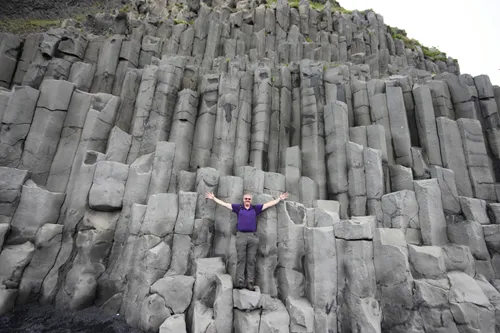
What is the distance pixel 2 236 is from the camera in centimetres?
682

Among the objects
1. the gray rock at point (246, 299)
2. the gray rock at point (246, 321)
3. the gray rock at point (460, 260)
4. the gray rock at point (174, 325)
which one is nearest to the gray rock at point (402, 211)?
the gray rock at point (460, 260)

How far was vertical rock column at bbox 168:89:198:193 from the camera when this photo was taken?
29.4 ft

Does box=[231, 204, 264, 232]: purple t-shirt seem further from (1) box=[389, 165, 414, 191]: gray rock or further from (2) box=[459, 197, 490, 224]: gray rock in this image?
(2) box=[459, 197, 490, 224]: gray rock

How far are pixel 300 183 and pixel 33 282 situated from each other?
840cm

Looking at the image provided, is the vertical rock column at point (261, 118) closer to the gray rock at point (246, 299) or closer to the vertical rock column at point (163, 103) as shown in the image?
the vertical rock column at point (163, 103)

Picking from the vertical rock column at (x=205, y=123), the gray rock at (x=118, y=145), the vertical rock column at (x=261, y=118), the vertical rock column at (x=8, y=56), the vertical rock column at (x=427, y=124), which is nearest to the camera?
the gray rock at (x=118, y=145)

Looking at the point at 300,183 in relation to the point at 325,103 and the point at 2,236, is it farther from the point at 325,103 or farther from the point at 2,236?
the point at 2,236

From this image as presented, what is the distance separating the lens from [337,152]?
8.62 meters

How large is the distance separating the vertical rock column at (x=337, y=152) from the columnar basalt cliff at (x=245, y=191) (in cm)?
5

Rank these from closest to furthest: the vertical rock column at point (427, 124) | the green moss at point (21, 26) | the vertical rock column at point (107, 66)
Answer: the vertical rock column at point (427, 124), the vertical rock column at point (107, 66), the green moss at point (21, 26)

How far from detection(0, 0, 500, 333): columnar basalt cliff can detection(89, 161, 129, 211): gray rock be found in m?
0.04

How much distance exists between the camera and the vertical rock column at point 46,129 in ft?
27.8

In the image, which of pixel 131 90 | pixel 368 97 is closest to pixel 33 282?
pixel 131 90

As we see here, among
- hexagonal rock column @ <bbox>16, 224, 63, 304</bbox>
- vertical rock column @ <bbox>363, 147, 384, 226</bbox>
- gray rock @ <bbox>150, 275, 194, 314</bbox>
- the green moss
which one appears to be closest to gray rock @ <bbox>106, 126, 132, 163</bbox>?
hexagonal rock column @ <bbox>16, 224, 63, 304</bbox>
